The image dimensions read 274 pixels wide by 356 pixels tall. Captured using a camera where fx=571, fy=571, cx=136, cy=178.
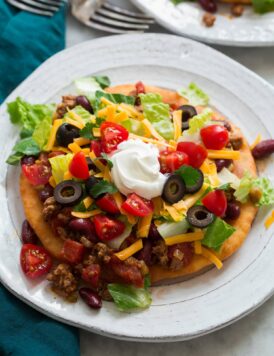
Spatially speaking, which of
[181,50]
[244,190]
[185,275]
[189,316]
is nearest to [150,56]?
[181,50]

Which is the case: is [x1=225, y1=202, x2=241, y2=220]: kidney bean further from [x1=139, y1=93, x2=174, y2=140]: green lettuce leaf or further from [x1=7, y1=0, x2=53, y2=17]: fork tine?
[x1=7, y1=0, x2=53, y2=17]: fork tine

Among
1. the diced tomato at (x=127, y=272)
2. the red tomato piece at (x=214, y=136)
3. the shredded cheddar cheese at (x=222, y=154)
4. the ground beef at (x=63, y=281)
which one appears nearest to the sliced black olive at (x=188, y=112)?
the red tomato piece at (x=214, y=136)

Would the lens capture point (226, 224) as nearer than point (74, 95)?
Yes

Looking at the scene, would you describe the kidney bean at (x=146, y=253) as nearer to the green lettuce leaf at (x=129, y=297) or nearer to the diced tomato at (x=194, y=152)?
the green lettuce leaf at (x=129, y=297)

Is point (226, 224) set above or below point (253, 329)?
above

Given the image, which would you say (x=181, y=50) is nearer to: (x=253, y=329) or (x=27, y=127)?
(x=27, y=127)

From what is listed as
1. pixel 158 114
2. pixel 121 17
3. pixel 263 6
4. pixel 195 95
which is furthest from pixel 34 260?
pixel 263 6

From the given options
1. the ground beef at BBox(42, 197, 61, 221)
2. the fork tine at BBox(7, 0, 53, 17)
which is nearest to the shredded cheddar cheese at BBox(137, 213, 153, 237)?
the ground beef at BBox(42, 197, 61, 221)
